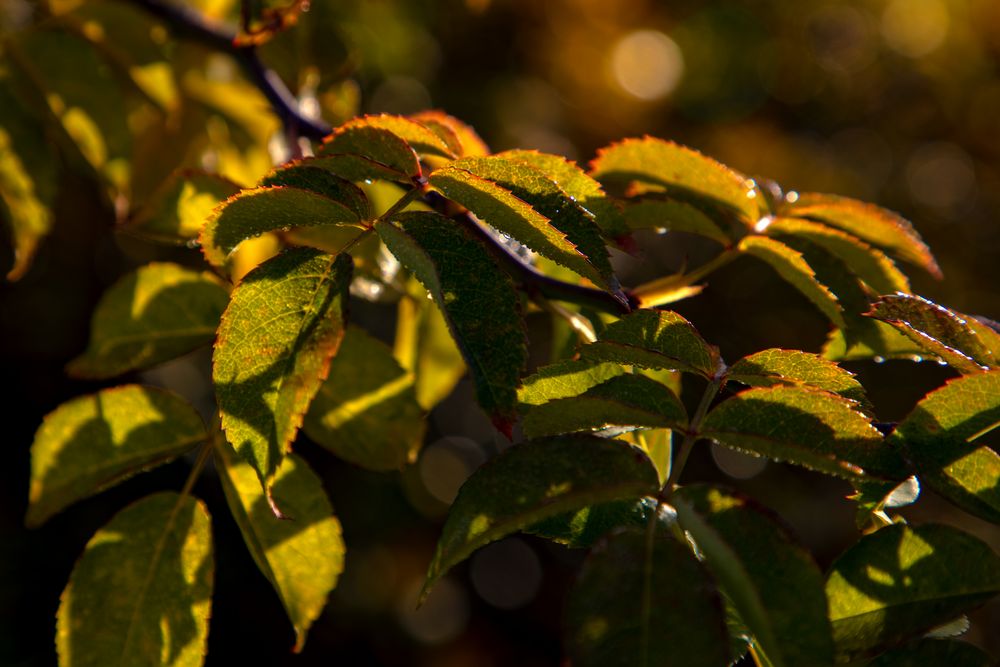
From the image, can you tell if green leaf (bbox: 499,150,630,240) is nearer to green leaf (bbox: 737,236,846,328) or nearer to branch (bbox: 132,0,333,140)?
green leaf (bbox: 737,236,846,328)

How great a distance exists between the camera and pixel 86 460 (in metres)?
0.91

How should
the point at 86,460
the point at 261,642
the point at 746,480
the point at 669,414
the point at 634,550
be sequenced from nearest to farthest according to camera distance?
the point at 634,550 < the point at 669,414 < the point at 86,460 < the point at 746,480 < the point at 261,642

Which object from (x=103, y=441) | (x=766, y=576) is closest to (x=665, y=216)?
(x=766, y=576)

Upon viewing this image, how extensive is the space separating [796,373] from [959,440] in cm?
13

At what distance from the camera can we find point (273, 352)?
686mm

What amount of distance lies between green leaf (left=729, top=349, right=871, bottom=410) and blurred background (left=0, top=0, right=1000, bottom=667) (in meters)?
2.55

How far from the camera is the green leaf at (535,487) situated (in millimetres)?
607

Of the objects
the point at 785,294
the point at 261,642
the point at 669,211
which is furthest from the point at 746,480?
the point at 669,211

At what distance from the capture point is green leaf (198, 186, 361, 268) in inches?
28.0

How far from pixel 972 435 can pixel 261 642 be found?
3.38 m

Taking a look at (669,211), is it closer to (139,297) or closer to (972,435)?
(972,435)

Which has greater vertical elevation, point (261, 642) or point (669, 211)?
point (669, 211)

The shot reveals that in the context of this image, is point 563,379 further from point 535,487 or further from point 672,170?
point 672,170

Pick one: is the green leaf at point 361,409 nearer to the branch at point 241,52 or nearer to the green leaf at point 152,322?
the green leaf at point 152,322
